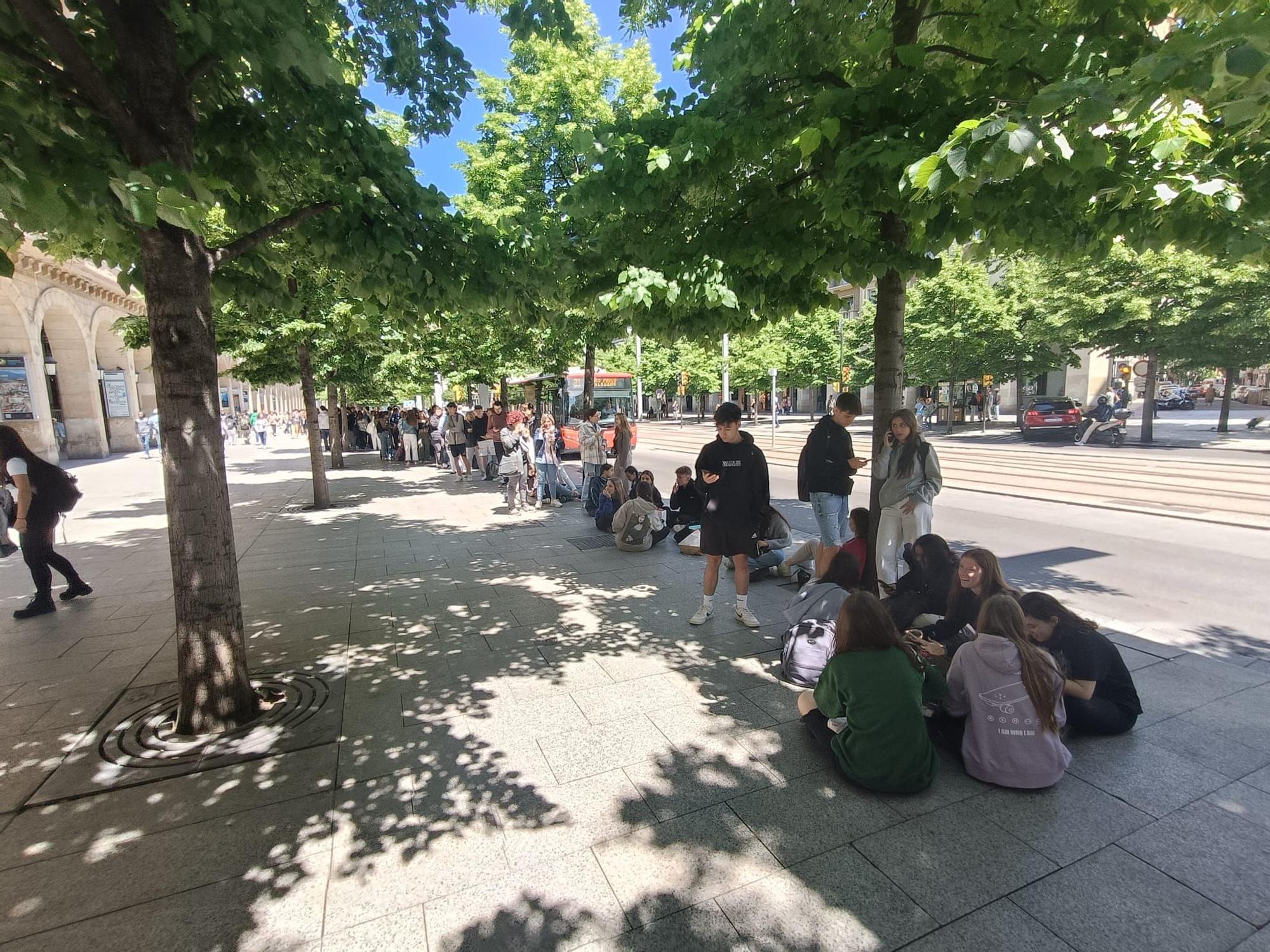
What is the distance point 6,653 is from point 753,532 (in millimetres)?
6288

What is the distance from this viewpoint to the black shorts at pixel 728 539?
5.29 meters

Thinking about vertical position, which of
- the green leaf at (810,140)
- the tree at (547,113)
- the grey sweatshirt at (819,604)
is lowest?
the grey sweatshirt at (819,604)

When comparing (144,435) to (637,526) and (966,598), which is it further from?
(966,598)

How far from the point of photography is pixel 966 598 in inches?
155

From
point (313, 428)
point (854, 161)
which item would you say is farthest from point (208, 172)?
point (313, 428)

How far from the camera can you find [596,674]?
14.9 feet

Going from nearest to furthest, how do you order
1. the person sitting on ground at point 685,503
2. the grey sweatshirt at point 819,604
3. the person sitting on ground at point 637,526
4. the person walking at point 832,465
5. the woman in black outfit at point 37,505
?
the grey sweatshirt at point 819,604, the woman in black outfit at point 37,505, the person walking at point 832,465, the person sitting on ground at point 637,526, the person sitting on ground at point 685,503

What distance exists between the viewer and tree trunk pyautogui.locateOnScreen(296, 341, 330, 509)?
12.3 m

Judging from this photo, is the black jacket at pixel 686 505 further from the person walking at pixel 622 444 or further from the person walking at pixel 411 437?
the person walking at pixel 411 437

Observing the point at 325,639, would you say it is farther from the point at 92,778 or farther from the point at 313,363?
the point at 313,363

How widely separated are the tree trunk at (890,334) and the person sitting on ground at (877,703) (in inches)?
90.3

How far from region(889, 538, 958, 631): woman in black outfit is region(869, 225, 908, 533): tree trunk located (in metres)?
1.09

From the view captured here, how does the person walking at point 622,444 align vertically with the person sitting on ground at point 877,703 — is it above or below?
above

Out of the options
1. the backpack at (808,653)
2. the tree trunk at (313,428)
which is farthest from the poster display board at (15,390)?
the backpack at (808,653)
